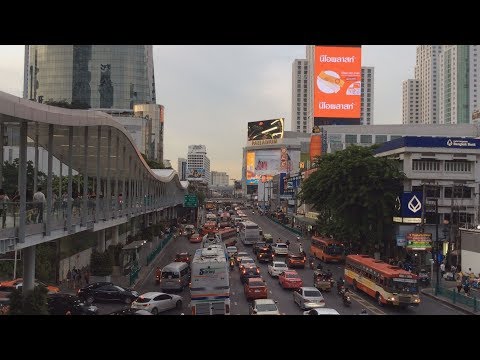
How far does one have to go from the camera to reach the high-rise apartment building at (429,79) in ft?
508

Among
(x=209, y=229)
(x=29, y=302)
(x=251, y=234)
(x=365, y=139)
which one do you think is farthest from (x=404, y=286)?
(x=365, y=139)

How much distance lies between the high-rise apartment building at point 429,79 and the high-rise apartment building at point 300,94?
41588mm

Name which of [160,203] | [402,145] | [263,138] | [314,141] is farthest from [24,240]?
[263,138]

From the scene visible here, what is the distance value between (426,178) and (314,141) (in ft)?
115

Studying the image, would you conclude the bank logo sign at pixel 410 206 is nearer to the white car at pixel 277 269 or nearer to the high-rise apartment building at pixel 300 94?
the white car at pixel 277 269

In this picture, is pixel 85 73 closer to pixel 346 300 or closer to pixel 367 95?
pixel 367 95

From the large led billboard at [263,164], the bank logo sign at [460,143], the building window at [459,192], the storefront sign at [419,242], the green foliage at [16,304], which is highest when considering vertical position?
the large led billboard at [263,164]

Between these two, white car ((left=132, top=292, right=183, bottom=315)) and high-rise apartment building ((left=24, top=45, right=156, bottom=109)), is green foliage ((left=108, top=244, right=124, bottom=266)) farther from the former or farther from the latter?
high-rise apartment building ((left=24, top=45, right=156, bottom=109))

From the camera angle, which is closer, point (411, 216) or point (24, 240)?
point (24, 240)

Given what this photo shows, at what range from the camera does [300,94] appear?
191 m

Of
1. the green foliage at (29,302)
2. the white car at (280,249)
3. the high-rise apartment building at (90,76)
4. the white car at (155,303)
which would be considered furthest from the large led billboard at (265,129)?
the green foliage at (29,302)
